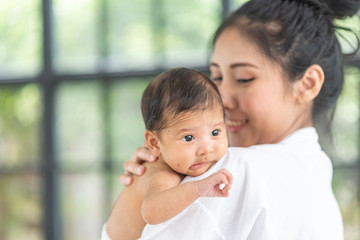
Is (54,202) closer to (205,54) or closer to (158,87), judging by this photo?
(205,54)

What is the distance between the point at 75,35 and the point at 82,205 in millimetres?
1226

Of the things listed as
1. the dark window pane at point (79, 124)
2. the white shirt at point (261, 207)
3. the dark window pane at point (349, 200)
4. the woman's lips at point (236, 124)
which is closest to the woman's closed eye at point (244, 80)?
the woman's lips at point (236, 124)

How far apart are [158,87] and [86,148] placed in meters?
2.58

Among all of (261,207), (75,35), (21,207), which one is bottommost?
(21,207)

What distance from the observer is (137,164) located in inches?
43.8

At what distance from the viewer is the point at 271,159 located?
1.00 meters

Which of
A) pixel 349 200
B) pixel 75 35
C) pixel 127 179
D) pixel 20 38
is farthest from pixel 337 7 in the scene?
pixel 20 38

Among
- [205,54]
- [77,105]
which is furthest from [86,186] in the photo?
[205,54]

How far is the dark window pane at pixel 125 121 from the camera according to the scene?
3.34 m

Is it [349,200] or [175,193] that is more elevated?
[175,193]

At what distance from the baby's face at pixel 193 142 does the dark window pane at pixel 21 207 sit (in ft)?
9.28

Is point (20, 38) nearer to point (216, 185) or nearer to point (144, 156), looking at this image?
point (144, 156)

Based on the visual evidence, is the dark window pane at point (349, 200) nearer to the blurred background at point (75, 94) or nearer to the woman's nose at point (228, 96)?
the blurred background at point (75, 94)

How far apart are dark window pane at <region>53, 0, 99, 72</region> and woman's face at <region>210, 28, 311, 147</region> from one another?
2.28 metres
